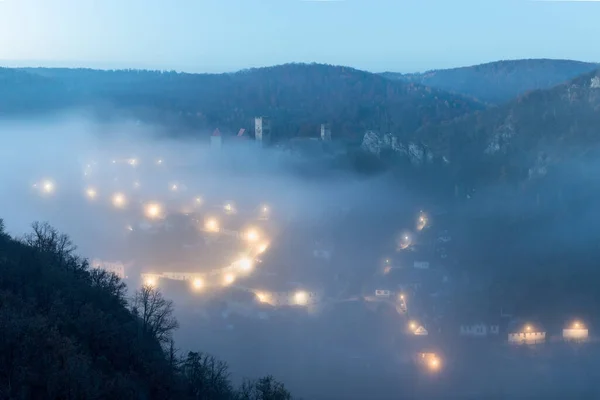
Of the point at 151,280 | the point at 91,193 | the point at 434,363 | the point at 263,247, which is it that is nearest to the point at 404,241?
the point at 263,247

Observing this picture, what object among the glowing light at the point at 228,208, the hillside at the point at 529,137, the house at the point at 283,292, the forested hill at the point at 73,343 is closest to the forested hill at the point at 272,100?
the hillside at the point at 529,137

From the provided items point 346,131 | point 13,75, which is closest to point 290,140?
point 346,131

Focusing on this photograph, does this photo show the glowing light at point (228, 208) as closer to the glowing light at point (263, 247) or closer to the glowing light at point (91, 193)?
the glowing light at point (263, 247)

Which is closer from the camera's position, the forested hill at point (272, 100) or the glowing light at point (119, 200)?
the glowing light at point (119, 200)

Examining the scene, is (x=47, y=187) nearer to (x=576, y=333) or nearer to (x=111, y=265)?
(x=111, y=265)

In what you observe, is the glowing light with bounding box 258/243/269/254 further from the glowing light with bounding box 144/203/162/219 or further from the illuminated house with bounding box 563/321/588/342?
the illuminated house with bounding box 563/321/588/342
